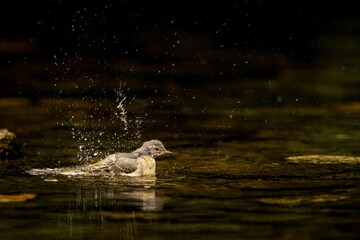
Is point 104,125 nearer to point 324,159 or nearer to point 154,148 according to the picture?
point 154,148

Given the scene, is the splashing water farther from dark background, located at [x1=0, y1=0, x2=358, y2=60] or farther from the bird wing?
dark background, located at [x1=0, y1=0, x2=358, y2=60]

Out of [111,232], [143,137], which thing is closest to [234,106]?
[143,137]

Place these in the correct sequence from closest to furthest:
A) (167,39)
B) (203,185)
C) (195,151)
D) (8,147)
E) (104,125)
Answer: (203,185) < (8,147) < (195,151) < (104,125) < (167,39)

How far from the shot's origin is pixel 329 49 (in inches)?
792

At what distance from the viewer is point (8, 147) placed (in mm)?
10367

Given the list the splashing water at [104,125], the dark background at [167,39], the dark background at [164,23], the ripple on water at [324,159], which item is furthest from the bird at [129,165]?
the dark background at [164,23]

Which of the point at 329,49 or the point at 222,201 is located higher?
the point at 329,49

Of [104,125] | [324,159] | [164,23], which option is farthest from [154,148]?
[164,23]

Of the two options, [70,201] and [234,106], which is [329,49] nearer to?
[234,106]

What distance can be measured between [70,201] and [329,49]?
490 inches

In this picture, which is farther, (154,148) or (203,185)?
(154,148)

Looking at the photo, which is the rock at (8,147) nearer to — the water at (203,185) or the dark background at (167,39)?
the water at (203,185)

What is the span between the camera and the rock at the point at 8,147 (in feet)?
33.9

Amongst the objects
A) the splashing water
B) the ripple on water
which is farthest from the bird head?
the ripple on water
